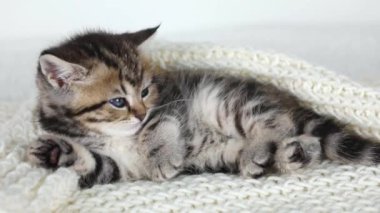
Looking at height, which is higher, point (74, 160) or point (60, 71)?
point (60, 71)

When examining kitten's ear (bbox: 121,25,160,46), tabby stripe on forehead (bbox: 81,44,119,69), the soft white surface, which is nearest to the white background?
the soft white surface

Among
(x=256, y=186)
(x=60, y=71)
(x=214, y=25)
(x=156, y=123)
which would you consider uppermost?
(x=214, y=25)

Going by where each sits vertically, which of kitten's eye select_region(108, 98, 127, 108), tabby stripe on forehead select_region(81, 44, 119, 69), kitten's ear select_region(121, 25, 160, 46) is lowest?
kitten's eye select_region(108, 98, 127, 108)

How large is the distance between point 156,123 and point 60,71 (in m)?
0.24

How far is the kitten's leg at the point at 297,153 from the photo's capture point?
118 centimetres

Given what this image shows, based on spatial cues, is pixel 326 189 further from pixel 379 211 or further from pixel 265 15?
pixel 265 15

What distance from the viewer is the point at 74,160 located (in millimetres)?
1214

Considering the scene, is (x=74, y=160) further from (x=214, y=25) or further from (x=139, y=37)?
(x=214, y=25)

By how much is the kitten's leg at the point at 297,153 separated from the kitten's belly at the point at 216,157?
120 millimetres

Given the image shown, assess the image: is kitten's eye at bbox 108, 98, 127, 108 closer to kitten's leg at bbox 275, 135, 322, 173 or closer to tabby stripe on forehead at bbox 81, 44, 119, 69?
tabby stripe on forehead at bbox 81, 44, 119, 69

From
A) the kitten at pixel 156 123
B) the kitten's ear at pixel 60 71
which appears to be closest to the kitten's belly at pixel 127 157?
the kitten at pixel 156 123

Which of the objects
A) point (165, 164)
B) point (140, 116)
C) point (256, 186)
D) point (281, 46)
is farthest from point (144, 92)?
point (281, 46)

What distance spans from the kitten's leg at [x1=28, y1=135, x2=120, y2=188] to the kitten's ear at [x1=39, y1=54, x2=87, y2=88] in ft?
0.39

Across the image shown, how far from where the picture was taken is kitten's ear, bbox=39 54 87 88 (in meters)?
1.16
